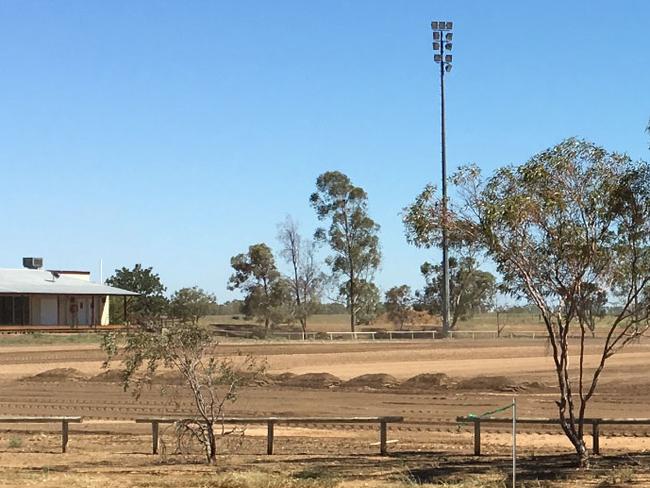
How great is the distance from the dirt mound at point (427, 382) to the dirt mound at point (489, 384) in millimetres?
687

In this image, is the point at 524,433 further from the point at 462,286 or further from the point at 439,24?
the point at 462,286

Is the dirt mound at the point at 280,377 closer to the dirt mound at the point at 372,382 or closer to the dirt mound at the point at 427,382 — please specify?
the dirt mound at the point at 372,382

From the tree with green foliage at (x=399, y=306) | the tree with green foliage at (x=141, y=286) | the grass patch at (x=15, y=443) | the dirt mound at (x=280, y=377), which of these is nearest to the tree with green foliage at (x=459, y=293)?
the tree with green foliage at (x=399, y=306)

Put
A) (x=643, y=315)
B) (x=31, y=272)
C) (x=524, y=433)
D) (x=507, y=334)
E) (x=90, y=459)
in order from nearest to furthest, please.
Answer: (x=643, y=315) → (x=90, y=459) → (x=524, y=433) → (x=31, y=272) → (x=507, y=334)

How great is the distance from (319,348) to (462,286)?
42.2 meters

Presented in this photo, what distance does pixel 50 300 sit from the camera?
75.0 m

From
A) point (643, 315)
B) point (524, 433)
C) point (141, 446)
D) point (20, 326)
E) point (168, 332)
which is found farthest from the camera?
point (20, 326)

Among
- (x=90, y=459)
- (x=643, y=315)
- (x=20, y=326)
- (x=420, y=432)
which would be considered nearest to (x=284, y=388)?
(x=420, y=432)

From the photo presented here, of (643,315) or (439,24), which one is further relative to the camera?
(439,24)

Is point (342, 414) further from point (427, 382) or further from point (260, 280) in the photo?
point (260, 280)

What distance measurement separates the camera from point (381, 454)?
20.4 meters

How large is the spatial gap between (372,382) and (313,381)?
2424mm

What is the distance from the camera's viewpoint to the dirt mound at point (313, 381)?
131 feet

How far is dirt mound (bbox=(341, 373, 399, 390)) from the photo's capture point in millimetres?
39562
